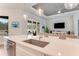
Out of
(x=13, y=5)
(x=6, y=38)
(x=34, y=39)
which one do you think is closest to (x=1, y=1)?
(x=13, y=5)

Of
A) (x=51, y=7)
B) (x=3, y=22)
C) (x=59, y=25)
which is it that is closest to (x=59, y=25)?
(x=59, y=25)

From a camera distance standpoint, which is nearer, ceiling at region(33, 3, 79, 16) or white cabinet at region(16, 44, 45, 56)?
white cabinet at region(16, 44, 45, 56)

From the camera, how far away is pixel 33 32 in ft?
5.86

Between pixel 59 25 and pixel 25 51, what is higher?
pixel 59 25

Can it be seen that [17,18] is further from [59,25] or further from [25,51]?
[59,25]

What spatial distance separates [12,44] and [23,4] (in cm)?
73

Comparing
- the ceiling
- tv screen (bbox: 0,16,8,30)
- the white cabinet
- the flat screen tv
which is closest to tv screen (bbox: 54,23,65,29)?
the flat screen tv

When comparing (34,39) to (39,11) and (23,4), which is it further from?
(23,4)

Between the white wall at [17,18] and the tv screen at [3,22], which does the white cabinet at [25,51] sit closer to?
the white wall at [17,18]

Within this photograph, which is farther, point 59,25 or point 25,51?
point 59,25

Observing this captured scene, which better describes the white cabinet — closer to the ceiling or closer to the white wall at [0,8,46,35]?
the white wall at [0,8,46,35]

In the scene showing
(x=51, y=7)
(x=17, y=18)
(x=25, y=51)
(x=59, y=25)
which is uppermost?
(x=51, y=7)

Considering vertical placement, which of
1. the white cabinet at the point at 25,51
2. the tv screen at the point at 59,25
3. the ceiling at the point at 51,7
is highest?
the ceiling at the point at 51,7

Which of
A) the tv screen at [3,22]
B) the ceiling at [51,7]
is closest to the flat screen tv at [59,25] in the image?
the ceiling at [51,7]
